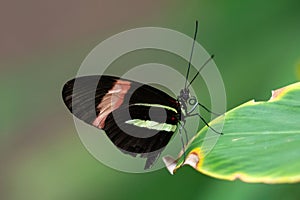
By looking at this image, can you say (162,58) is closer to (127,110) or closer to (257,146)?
(127,110)

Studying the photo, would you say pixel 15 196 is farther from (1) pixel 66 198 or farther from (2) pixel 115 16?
(2) pixel 115 16

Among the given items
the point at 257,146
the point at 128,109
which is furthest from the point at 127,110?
the point at 257,146

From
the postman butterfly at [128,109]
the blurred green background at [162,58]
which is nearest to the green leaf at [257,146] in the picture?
the postman butterfly at [128,109]

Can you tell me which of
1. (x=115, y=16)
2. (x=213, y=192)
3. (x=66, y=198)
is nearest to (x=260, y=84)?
(x=213, y=192)

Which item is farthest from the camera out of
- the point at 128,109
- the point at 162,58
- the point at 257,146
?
the point at 162,58

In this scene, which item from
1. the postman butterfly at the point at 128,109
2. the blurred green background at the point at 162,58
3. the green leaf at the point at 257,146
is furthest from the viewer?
the blurred green background at the point at 162,58

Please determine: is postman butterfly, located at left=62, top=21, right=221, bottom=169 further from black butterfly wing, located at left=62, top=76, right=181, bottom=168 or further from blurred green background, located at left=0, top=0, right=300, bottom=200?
blurred green background, located at left=0, top=0, right=300, bottom=200

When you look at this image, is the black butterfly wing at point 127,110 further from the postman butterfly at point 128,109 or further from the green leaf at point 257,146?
the green leaf at point 257,146
